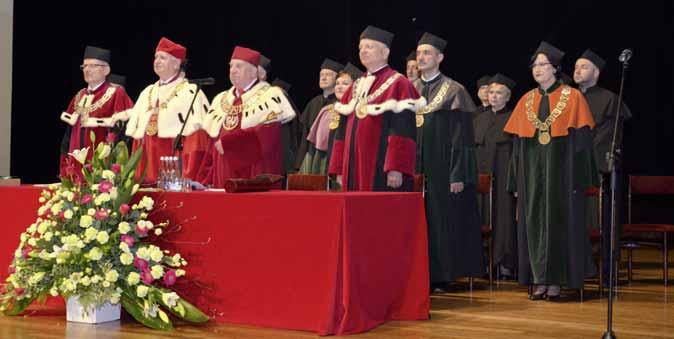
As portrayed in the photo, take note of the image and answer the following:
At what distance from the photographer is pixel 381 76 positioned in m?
6.29

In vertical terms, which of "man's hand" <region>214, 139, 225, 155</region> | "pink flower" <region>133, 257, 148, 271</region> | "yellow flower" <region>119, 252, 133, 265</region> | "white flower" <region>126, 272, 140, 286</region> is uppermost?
"man's hand" <region>214, 139, 225, 155</region>

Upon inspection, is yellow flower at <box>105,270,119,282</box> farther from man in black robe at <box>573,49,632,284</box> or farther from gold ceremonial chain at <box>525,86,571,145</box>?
man in black robe at <box>573,49,632,284</box>

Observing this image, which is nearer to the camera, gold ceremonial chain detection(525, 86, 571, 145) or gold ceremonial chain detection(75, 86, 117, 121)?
gold ceremonial chain detection(525, 86, 571, 145)

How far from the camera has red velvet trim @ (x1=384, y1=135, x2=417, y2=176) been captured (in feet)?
19.9

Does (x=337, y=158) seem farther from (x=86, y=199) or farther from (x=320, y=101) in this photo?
(x=320, y=101)

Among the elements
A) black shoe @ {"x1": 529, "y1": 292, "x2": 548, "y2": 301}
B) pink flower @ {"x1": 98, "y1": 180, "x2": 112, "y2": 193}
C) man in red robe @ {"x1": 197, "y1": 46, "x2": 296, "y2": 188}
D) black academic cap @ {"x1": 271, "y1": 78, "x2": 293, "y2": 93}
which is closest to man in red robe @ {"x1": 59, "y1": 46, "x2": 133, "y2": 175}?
man in red robe @ {"x1": 197, "y1": 46, "x2": 296, "y2": 188}

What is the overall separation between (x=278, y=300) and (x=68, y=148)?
3.57 metres

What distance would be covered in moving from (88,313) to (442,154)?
2781 millimetres

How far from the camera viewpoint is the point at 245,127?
6500 millimetres

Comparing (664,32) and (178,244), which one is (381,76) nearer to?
(178,244)

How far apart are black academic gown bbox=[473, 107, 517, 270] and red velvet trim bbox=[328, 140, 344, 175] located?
1.76m

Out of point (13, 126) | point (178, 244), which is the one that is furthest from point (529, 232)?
point (13, 126)

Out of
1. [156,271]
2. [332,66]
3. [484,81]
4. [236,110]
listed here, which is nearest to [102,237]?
[156,271]

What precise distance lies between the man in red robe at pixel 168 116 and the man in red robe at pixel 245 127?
13cm
